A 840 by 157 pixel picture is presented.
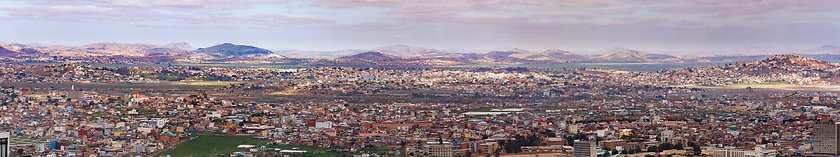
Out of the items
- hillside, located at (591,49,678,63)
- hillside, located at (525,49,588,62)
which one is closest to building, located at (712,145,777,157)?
hillside, located at (591,49,678,63)

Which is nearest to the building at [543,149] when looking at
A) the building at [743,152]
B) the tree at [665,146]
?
the tree at [665,146]

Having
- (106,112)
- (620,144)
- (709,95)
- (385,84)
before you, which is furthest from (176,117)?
(709,95)

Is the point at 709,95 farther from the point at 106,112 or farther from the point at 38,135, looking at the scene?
the point at 38,135

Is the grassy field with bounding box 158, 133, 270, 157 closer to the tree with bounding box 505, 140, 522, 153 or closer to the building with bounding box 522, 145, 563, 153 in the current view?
the tree with bounding box 505, 140, 522, 153

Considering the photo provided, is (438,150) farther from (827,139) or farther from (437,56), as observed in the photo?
(437,56)

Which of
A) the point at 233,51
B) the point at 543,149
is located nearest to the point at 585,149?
the point at 543,149

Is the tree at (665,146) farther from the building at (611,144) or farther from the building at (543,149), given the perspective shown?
the building at (543,149)
